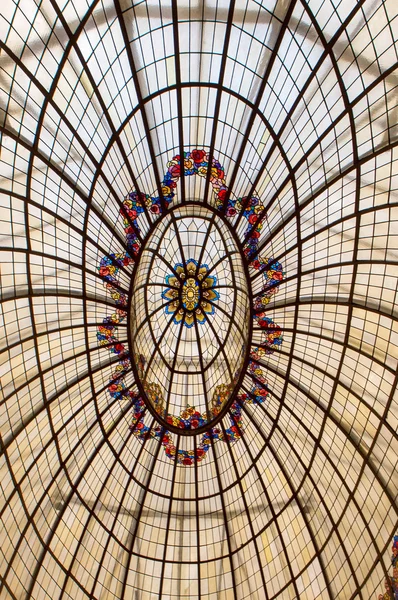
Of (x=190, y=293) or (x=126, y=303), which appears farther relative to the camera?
(x=190, y=293)

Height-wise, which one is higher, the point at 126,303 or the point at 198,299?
the point at 198,299

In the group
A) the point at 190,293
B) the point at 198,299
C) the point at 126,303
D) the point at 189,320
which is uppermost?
the point at 190,293

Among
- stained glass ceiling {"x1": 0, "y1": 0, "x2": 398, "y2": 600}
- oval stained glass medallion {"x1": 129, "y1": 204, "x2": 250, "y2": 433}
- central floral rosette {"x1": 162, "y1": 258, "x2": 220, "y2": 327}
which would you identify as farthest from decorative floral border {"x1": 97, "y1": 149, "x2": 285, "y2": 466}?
central floral rosette {"x1": 162, "y1": 258, "x2": 220, "y2": 327}

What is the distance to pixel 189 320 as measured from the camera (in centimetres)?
3212

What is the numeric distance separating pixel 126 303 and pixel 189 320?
5.20m

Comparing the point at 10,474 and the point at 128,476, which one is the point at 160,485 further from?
the point at 10,474

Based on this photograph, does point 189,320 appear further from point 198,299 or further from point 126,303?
point 126,303

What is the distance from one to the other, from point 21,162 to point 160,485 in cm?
2044

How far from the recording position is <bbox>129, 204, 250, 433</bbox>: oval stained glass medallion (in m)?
29.6

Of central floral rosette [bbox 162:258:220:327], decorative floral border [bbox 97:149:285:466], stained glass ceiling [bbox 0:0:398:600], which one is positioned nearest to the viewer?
stained glass ceiling [bbox 0:0:398:600]

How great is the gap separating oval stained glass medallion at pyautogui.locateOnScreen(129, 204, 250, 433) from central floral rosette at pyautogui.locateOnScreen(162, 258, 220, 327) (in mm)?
55

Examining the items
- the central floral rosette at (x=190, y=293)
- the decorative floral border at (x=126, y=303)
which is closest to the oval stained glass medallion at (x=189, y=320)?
the central floral rosette at (x=190, y=293)

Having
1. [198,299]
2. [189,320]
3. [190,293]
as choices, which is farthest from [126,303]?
[189,320]

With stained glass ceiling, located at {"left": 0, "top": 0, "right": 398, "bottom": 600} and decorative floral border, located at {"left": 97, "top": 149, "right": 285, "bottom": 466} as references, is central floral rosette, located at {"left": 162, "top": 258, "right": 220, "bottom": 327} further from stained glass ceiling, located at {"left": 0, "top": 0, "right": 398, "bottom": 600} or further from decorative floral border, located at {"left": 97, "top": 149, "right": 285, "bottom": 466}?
decorative floral border, located at {"left": 97, "top": 149, "right": 285, "bottom": 466}
